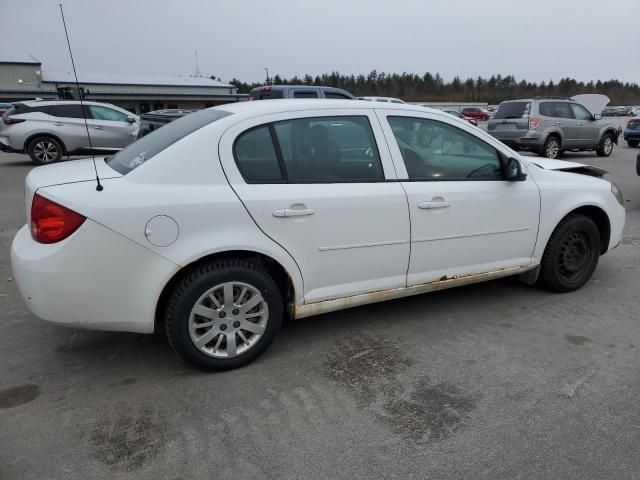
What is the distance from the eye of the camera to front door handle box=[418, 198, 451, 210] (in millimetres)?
3648

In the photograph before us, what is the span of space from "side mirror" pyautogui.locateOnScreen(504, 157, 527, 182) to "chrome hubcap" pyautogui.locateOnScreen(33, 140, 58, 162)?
41.9 feet

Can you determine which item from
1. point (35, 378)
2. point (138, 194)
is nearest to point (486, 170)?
point (138, 194)

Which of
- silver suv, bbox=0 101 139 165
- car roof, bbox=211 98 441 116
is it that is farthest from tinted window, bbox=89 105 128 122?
car roof, bbox=211 98 441 116

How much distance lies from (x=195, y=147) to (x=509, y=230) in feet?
8.02

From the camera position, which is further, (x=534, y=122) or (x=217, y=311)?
(x=534, y=122)

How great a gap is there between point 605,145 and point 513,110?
3.79 metres

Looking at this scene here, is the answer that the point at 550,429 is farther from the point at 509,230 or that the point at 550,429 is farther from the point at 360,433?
the point at 509,230

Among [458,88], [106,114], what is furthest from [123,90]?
[458,88]

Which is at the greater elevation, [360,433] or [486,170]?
[486,170]

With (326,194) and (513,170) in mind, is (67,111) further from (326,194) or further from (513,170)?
(513,170)

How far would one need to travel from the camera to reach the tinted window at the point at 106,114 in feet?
46.1

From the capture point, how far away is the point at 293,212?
323 centimetres

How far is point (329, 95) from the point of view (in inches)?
405

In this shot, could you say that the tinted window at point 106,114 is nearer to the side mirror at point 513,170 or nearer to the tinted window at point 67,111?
the tinted window at point 67,111
